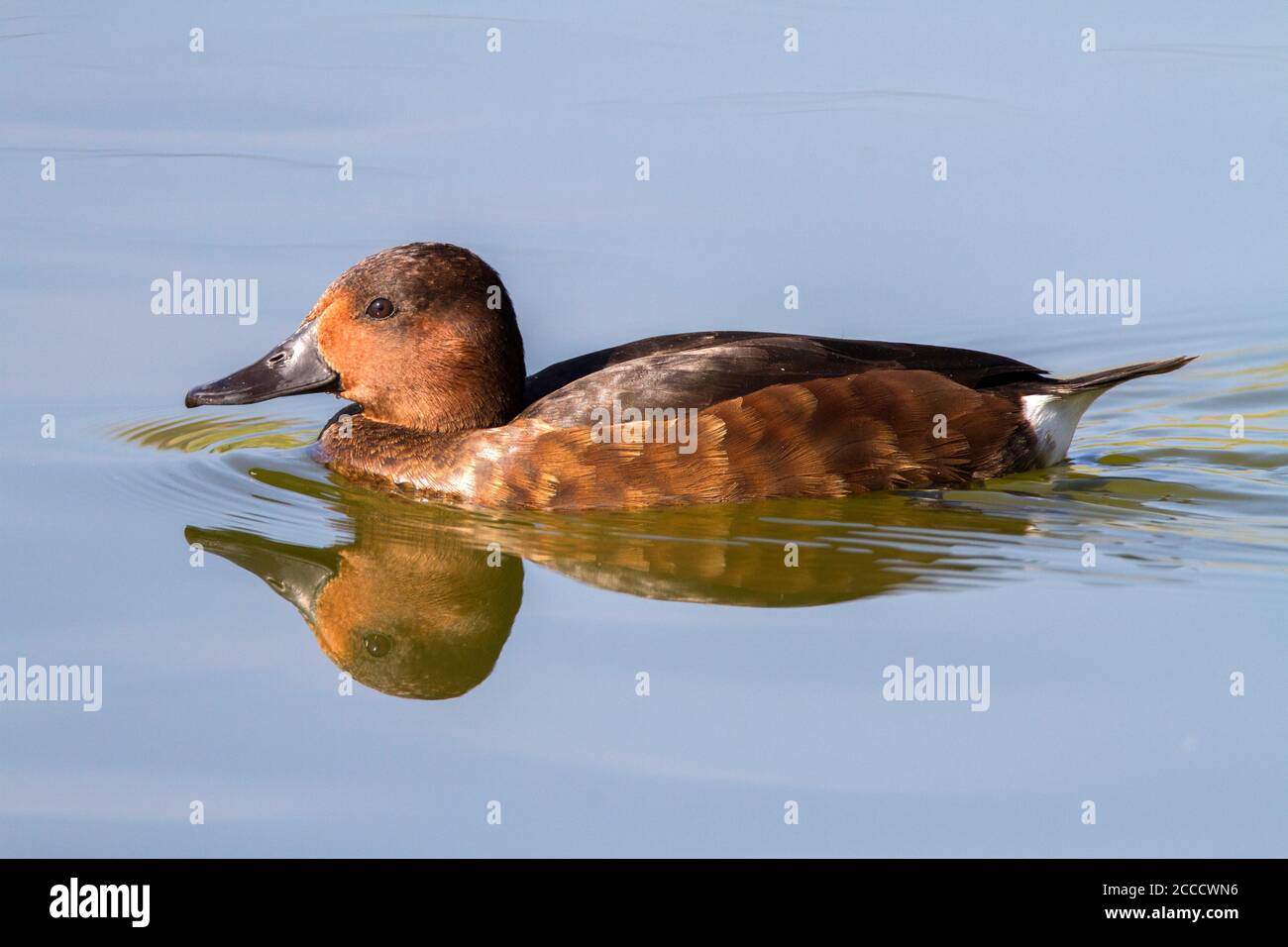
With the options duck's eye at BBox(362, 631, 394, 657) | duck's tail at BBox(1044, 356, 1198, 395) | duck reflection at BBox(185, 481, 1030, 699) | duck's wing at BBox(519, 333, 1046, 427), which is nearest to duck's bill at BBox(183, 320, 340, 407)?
duck reflection at BBox(185, 481, 1030, 699)

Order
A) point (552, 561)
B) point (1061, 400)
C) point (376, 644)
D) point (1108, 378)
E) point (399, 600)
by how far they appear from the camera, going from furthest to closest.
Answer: point (1061, 400)
point (1108, 378)
point (552, 561)
point (399, 600)
point (376, 644)

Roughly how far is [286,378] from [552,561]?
1.92m

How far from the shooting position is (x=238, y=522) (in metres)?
8.34

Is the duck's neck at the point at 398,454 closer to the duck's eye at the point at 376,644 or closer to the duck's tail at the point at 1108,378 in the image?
the duck's eye at the point at 376,644

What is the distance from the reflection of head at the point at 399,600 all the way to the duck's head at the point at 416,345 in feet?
2.67

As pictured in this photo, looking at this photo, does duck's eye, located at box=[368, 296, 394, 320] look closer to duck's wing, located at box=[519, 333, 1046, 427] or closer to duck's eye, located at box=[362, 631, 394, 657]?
duck's wing, located at box=[519, 333, 1046, 427]

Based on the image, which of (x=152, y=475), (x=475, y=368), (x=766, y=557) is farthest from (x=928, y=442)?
(x=152, y=475)

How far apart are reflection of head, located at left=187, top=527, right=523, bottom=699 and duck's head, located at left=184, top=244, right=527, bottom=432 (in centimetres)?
81

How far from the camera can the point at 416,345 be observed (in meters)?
8.61

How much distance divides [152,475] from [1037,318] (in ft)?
17.7

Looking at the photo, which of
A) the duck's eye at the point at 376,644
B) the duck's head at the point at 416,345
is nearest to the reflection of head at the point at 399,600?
the duck's eye at the point at 376,644

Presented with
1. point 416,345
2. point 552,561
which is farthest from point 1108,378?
point 416,345

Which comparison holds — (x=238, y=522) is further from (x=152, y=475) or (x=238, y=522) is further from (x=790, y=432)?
(x=790, y=432)

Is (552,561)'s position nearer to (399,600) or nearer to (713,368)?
(399,600)
